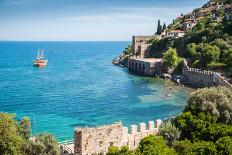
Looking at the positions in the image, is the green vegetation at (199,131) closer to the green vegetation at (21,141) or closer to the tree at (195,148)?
the tree at (195,148)

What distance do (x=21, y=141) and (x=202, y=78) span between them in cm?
4727

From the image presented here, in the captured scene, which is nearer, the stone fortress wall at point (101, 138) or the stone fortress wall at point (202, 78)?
the stone fortress wall at point (101, 138)

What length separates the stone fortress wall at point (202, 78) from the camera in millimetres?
59725

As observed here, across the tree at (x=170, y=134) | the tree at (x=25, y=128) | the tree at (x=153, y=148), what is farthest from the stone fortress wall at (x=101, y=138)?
the tree at (x=25, y=128)

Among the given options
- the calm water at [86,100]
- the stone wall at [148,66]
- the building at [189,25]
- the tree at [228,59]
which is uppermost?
the building at [189,25]

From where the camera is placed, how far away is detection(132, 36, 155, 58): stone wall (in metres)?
97.6

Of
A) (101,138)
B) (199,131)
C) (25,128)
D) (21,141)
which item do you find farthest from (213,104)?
(21,141)

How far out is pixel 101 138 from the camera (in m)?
23.9

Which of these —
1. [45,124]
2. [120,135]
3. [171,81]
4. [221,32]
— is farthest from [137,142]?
[221,32]

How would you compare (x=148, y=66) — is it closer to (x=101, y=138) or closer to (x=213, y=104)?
(x=213, y=104)

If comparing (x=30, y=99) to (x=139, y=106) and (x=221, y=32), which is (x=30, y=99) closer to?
(x=139, y=106)

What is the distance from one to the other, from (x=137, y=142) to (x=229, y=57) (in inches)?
1649

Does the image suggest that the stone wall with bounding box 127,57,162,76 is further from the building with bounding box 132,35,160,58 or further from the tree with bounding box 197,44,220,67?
the tree with bounding box 197,44,220,67

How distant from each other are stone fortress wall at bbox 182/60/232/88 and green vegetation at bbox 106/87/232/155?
2899cm
